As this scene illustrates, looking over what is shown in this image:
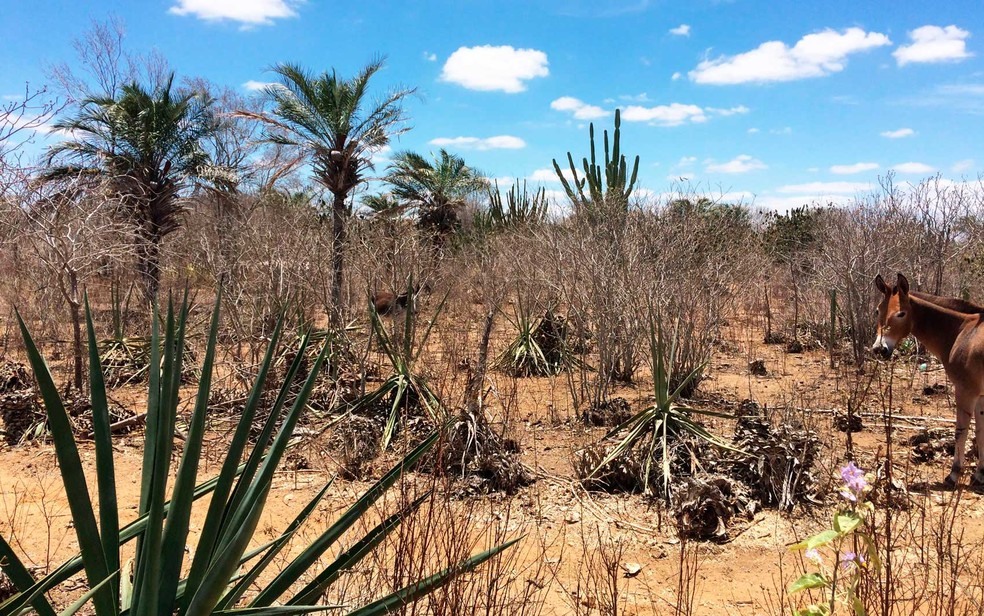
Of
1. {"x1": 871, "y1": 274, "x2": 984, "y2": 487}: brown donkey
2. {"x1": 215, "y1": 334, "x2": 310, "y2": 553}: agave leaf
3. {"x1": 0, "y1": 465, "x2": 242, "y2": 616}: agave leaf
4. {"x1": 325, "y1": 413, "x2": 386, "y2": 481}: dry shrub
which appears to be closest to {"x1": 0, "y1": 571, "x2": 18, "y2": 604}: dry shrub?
{"x1": 0, "y1": 465, "x2": 242, "y2": 616}: agave leaf

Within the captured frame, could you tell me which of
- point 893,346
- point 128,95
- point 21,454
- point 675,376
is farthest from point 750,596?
point 128,95

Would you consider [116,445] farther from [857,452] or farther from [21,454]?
[857,452]

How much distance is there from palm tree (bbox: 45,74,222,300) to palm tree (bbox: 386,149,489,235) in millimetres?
7286

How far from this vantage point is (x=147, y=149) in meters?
17.3

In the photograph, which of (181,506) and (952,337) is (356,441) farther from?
(952,337)

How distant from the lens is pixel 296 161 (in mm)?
17031

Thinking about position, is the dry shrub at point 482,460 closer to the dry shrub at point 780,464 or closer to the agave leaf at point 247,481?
the dry shrub at point 780,464

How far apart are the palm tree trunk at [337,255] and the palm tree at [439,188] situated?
712cm

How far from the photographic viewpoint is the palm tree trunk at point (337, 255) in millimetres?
8517

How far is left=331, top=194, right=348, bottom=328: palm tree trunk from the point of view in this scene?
852 centimetres

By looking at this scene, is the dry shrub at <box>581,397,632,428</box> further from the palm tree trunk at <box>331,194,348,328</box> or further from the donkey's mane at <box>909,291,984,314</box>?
the donkey's mane at <box>909,291,984,314</box>

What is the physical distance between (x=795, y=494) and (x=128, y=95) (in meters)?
17.3

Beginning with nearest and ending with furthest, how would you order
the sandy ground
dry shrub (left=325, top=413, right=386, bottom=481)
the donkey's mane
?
the sandy ground
the donkey's mane
dry shrub (left=325, top=413, right=386, bottom=481)

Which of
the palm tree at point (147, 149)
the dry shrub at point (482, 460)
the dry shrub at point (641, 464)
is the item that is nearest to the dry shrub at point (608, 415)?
the dry shrub at point (641, 464)
